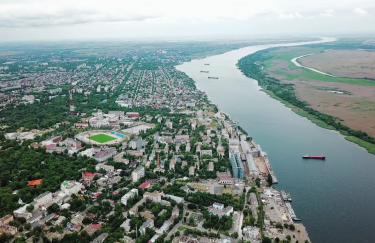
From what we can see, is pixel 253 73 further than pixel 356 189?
Yes

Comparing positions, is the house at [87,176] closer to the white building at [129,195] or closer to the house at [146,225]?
the white building at [129,195]

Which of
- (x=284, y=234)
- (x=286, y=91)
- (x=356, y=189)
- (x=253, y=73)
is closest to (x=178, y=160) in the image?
(x=284, y=234)

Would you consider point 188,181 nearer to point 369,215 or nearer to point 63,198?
point 63,198

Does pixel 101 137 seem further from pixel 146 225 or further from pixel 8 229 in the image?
pixel 146 225

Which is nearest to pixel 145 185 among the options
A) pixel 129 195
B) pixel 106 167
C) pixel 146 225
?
pixel 129 195

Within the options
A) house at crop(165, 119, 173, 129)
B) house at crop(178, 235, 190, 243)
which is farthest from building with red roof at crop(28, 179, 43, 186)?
house at crop(165, 119, 173, 129)

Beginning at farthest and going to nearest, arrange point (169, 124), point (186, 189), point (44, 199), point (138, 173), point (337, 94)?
point (337, 94) < point (169, 124) < point (138, 173) < point (186, 189) < point (44, 199)
